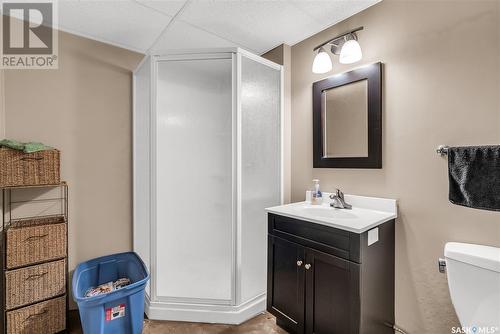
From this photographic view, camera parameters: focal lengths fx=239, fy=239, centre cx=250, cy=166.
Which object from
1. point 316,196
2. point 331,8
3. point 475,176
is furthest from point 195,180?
point 475,176

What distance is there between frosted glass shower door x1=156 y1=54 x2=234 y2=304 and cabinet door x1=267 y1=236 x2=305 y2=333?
1.07ft

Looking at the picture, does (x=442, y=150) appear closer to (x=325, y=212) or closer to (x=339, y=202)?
(x=339, y=202)

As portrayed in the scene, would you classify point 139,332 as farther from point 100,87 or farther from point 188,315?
point 100,87

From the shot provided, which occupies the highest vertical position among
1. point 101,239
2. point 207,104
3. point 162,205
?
point 207,104

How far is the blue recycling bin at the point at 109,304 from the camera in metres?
1.45

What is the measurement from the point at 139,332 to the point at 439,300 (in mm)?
1852

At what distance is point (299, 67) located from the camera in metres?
2.11

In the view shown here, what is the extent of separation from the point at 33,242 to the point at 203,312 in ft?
4.04

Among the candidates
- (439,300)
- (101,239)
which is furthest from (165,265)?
(439,300)

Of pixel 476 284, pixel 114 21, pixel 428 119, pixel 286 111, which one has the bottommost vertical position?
pixel 476 284

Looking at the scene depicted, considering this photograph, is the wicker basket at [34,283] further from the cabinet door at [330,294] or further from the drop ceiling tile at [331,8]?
the drop ceiling tile at [331,8]

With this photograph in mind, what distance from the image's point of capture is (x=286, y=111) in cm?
218

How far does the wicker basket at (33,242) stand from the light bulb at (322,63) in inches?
84.2

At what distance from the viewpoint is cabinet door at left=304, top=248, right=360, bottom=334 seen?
49.2 inches
